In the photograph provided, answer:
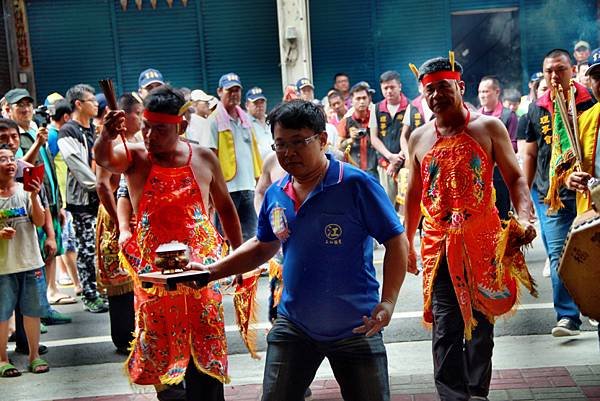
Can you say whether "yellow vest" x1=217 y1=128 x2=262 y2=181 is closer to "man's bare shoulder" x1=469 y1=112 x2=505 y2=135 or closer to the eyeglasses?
"man's bare shoulder" x1=469 y1=112 x2=505 y2=135

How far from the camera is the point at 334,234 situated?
3641mm

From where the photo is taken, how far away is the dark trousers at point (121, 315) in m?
6.60

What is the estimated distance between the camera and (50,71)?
1447 cm

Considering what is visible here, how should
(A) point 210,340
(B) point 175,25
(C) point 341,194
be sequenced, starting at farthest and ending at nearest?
(B) point 175,25, (A) point 210,340, (C) point 341,194

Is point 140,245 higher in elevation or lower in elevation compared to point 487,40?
lower

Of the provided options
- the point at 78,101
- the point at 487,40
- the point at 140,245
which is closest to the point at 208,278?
the point at 140,245

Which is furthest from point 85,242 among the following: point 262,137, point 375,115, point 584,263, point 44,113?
point 584,263

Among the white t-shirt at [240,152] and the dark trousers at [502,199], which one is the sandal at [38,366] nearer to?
the white t-shirt at [240,152]

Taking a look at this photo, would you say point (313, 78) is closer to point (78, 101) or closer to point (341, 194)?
point (78, 101)

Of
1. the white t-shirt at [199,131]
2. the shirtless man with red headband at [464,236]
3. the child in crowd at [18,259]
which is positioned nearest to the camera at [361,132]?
the white t-shirt at [199,131]

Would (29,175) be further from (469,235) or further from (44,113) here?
(469,235)

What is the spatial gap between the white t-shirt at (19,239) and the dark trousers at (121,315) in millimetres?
654

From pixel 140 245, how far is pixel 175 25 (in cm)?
1024

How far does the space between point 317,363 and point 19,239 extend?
3617 millimetres
